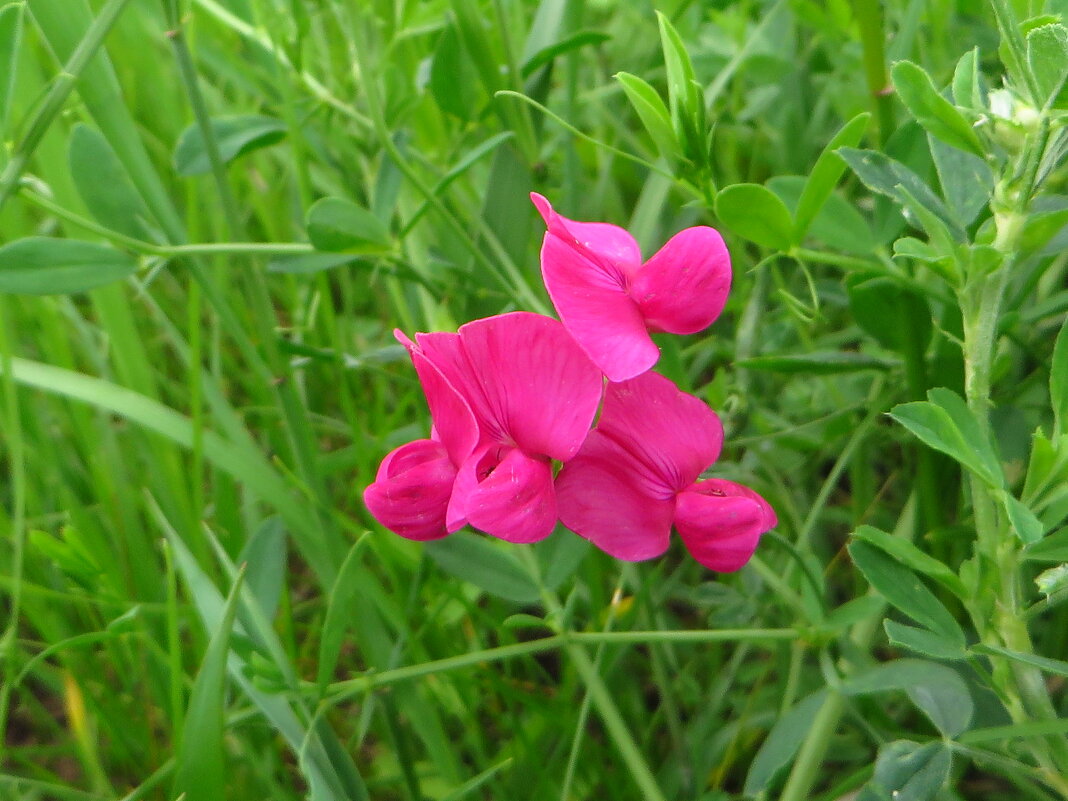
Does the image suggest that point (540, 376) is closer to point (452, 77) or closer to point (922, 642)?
point (922, 642)

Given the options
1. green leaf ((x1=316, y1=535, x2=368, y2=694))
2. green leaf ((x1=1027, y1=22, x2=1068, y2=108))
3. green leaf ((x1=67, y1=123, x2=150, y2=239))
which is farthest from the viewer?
green leaf ((x1=67, y1=123, x2=150, y2=239))

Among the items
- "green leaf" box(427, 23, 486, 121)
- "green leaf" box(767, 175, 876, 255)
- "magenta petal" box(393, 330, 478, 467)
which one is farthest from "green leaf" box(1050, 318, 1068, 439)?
"green leaf" box(427, 23, 486, 121)

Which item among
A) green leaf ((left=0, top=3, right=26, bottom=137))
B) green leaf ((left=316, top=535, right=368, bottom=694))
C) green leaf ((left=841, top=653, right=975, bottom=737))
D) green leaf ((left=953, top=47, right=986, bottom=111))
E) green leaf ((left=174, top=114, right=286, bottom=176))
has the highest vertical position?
green leaf ((left=0, top=3, right=26, bottom=137))

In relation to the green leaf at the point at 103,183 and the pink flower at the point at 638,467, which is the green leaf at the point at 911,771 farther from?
the green leaf at the point at 103,183

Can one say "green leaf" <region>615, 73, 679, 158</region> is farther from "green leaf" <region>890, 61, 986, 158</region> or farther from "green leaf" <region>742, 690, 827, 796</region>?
"green leaf" <region>742, 690, 827, 796</region>

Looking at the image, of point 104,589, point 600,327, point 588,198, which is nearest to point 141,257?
point 104,589

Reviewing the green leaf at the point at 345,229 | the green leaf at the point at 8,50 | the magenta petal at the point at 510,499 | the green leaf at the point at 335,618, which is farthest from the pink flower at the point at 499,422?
the green leaf at the point at 8,50
